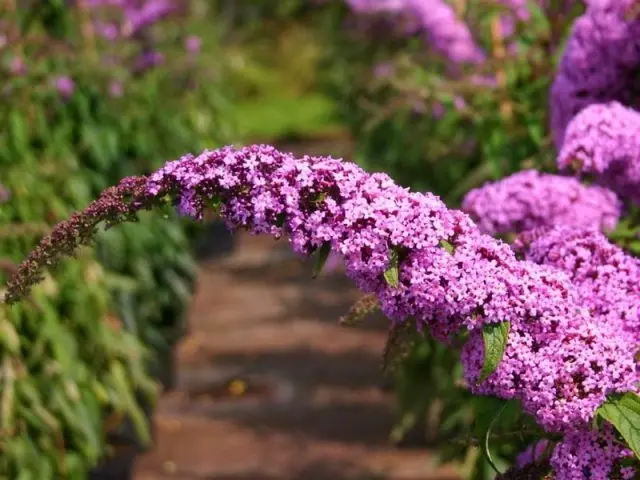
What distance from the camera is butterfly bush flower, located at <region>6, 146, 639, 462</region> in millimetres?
1886

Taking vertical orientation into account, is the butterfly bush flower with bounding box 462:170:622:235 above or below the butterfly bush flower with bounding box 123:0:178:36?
below

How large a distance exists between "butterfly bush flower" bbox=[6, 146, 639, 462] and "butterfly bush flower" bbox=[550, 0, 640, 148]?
3.96 ft

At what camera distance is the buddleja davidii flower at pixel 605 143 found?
262 centimetres

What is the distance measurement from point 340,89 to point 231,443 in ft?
14.4

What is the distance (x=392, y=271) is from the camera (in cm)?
189

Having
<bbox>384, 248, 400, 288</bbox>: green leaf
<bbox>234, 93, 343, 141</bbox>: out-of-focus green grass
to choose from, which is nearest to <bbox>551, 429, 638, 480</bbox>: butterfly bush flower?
Result: <bbox>384, 248, 400, 288</bbox>: green leaf

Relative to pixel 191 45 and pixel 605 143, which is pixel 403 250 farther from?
pixel 191 45

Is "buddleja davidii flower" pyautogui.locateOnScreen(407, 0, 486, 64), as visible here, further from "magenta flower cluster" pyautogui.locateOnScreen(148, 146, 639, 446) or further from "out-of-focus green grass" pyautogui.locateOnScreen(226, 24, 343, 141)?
"out-of-focus green grass" pyautogui.locateOnScreen(226, 24, 343, 141)

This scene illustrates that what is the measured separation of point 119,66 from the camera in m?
6.05

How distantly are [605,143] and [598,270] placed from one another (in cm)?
48

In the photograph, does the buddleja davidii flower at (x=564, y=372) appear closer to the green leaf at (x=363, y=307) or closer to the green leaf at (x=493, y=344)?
the green leaf at (x=493, y=344)

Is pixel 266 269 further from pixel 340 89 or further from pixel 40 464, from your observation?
pixel 40 464

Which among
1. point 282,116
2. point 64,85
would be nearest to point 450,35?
point 64,85

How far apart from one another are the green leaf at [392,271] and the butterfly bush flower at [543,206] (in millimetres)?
888
